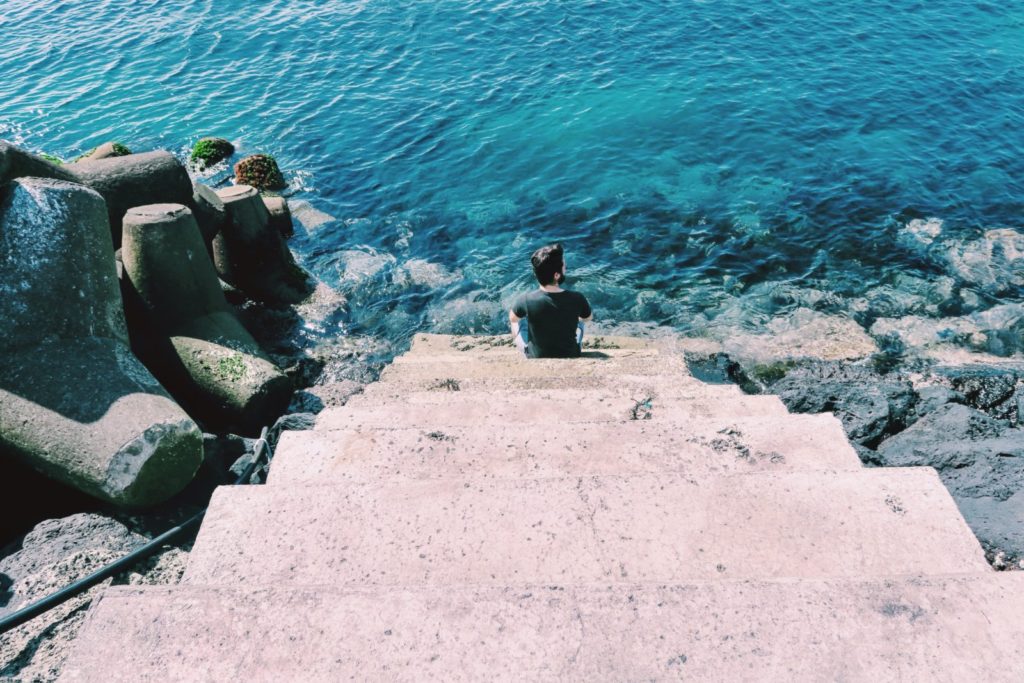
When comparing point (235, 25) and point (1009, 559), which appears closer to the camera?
point (1009, 559)

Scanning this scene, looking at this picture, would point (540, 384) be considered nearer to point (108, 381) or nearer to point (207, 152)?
point (108, 381)

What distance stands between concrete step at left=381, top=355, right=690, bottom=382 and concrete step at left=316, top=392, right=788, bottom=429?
1256 mm

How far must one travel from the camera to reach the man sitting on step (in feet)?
23.7

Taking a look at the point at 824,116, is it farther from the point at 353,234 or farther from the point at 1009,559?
the point at 1009,559

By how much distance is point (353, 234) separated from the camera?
14.5 meters

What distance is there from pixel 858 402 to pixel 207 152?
15.8m

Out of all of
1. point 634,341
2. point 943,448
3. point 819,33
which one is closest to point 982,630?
point 943,448

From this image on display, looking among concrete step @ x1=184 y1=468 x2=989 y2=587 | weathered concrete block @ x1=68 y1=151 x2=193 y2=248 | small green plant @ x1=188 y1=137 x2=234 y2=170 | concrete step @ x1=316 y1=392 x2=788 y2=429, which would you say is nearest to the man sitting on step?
concrete step @ x1=316 y1=392 x2=788 y2=429

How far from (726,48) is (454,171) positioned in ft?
33.8

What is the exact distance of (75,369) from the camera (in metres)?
6.39

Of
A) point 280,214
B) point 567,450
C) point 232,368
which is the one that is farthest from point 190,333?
point 567,450

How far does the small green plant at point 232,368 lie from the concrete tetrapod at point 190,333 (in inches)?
0.5

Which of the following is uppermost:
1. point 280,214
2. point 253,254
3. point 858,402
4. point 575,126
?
point 858,402

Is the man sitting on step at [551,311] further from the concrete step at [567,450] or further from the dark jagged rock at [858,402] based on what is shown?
the concrete step at [567,450]
